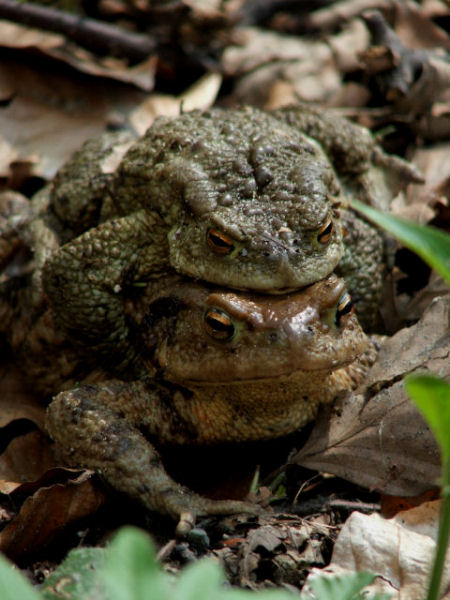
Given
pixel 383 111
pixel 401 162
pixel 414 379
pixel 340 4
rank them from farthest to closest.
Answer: pixel 340 4 → pixel 383 111 → pixel 401 162 → pixel 414 379

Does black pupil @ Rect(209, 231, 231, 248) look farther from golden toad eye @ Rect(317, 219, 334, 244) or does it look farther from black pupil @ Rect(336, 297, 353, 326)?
black pupil @ Rect(336, 297, 353, 326)

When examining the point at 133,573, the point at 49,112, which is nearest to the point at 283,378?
the point at 133,573

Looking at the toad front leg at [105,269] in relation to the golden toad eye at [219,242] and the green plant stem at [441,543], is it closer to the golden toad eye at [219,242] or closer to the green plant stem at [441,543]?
the golden toad eye at [219,242]

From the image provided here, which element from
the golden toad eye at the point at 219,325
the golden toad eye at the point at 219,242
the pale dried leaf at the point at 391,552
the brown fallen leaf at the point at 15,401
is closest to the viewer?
the pale dried leaf at the point at 391,552

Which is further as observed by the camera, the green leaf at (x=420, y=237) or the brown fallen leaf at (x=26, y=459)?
the brown fallen leaf at (x=26, y=459)

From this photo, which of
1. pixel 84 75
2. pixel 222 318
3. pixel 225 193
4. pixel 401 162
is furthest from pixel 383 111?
pixel 222 318

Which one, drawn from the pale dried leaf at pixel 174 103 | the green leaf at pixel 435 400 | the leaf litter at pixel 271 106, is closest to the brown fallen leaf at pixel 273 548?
the leaf litter at pixel 271 106

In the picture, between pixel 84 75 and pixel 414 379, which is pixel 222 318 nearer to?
pixel 414 379
